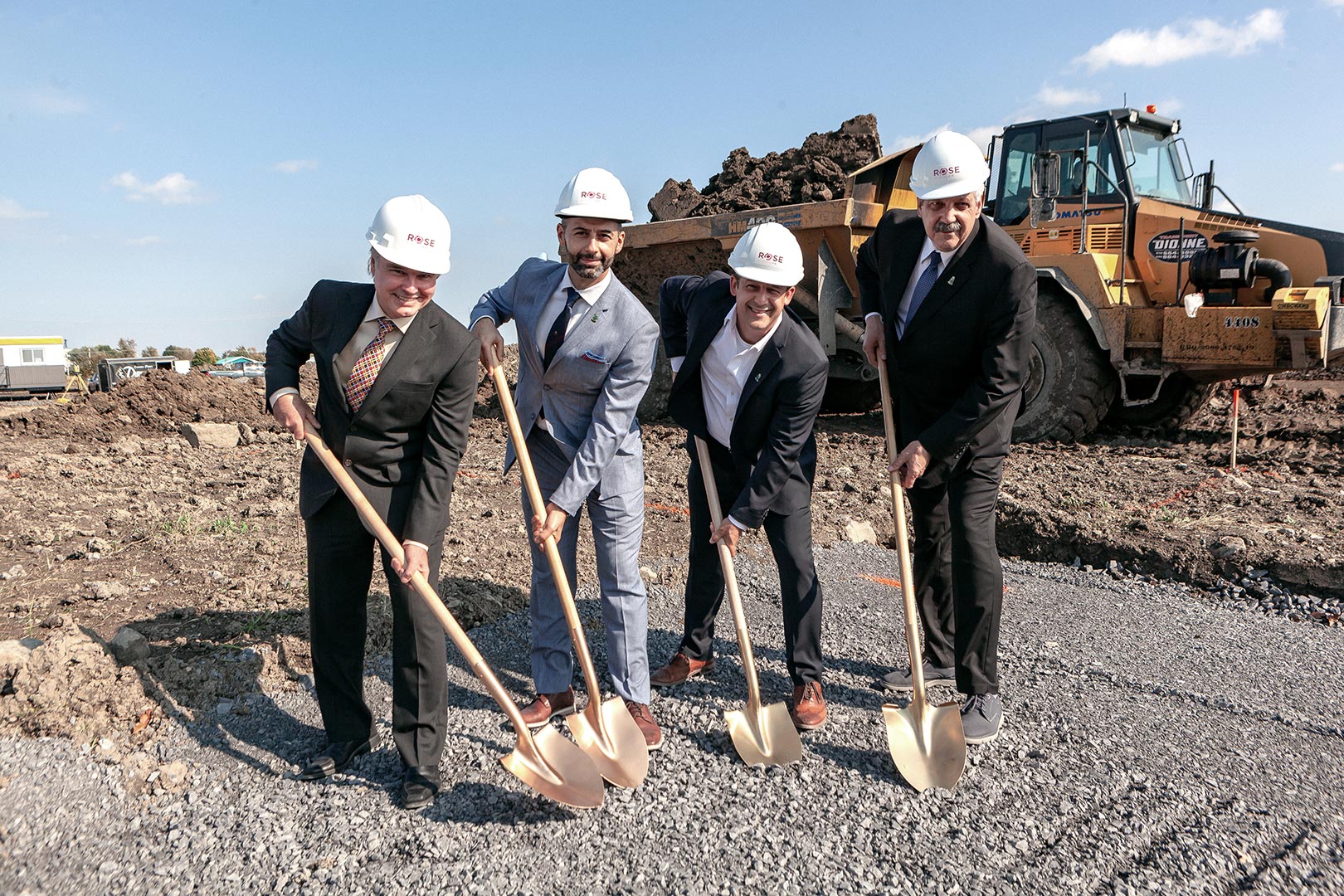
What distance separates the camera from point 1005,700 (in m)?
3.53

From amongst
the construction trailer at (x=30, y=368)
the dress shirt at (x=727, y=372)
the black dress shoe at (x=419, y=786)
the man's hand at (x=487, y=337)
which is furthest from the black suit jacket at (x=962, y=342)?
the construction trailer at (x=30, y=368)

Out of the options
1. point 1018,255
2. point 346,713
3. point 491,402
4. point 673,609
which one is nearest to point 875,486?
point 673,609

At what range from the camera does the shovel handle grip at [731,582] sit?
3188 millimetres

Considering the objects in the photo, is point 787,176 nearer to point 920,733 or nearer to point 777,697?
point 777,697

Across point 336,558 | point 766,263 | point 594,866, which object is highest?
point 766,263

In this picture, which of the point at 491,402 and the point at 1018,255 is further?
the point at 491,402

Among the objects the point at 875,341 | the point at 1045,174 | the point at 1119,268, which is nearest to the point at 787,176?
the point at 1045,174

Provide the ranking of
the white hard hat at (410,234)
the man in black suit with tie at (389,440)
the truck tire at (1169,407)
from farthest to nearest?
the truck tire at (1169,407) → the man in black suit with tie at (389,440) → the white hard hat at (410,234)

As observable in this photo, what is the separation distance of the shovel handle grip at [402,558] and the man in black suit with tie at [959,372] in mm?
1537

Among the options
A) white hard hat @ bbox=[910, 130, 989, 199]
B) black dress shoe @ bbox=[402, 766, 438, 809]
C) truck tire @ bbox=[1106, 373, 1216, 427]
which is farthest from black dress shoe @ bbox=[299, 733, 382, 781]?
truck tire @ bbox=[1106, 373, 1216, 427]

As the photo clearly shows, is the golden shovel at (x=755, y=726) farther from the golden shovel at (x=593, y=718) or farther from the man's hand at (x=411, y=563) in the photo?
the man's hand at (x=411, y=563)

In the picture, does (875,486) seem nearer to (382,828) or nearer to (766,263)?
(766,263)

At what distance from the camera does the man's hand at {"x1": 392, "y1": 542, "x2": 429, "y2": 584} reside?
273cm

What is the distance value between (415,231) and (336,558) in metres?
1.02
